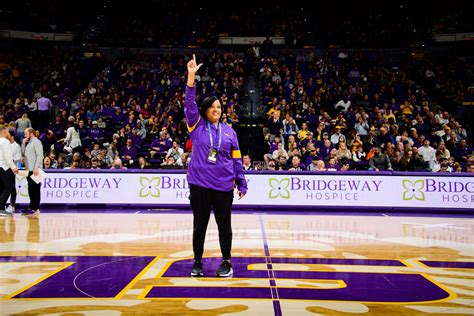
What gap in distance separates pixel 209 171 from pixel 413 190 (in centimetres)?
864

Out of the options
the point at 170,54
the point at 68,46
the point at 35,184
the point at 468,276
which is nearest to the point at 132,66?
the point at 170,54

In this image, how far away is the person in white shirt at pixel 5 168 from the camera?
31.9 feet

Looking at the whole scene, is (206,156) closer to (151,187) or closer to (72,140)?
(151,187)

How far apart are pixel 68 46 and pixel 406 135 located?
64.6 ft

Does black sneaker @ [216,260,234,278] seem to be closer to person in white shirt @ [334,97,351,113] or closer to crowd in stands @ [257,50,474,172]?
crowd in stands @ [257,50,474,172]

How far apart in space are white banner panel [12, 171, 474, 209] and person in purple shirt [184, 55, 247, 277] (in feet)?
→ 22.6

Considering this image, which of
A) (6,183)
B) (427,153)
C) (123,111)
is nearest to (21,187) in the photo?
(6,183)

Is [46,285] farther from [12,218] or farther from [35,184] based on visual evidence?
[35,184]

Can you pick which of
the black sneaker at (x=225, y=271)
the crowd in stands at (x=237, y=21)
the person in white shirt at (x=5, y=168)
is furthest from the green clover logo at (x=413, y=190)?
the crowd in stands at (x=237, y=21)

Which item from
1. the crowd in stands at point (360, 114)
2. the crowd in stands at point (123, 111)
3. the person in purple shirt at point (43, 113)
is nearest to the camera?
the crowd in stands at point (360, 114)

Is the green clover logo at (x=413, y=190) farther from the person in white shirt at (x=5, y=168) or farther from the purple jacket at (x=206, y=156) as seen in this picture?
the person in white shirt at (x=5, y=168)

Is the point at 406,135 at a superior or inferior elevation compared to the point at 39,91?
inferior

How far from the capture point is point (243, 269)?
5.15 meters

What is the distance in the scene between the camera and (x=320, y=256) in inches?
236
